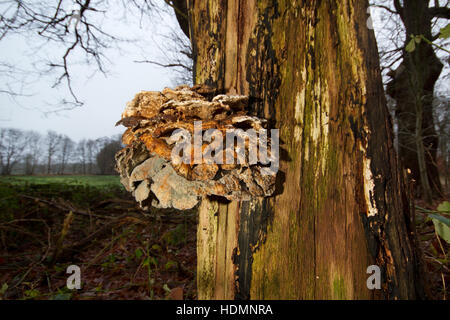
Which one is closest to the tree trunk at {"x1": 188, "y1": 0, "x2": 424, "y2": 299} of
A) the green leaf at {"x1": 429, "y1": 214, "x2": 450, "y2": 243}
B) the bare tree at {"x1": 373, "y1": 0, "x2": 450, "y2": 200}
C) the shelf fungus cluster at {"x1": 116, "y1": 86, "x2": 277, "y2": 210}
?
the shelf fungus cluster at {"x1": 116, "y1": 86, "x2": 277, "y2": 210}

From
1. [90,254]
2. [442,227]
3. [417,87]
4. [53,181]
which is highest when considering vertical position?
[417,87]

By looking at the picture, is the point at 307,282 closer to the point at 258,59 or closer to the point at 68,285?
the point at 258,59

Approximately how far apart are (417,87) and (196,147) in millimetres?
7504

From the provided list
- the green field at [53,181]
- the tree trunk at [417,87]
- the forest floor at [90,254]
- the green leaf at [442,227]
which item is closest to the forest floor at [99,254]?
the forest floor at [90,254]

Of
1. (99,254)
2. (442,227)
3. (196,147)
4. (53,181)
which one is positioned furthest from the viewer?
(53,181)

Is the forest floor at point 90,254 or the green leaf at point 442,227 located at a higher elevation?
the green leaf at point 442,227

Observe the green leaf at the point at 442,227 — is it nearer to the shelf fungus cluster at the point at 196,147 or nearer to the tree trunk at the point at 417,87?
the shelf fungus cluster at the point at 196,147

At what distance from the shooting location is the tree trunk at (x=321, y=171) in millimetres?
814

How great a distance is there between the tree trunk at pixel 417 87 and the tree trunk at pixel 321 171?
6.50 metres

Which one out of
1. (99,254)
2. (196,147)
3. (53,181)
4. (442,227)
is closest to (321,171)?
(196,147)

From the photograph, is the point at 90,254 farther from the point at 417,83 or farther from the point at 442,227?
the point at 417,83

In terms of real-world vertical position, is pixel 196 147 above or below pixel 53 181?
above

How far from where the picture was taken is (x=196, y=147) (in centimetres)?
80

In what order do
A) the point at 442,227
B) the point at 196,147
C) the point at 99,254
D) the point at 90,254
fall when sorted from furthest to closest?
the point at 90,254
the point at 99,254
the point at 442,227
the point at 196,147
